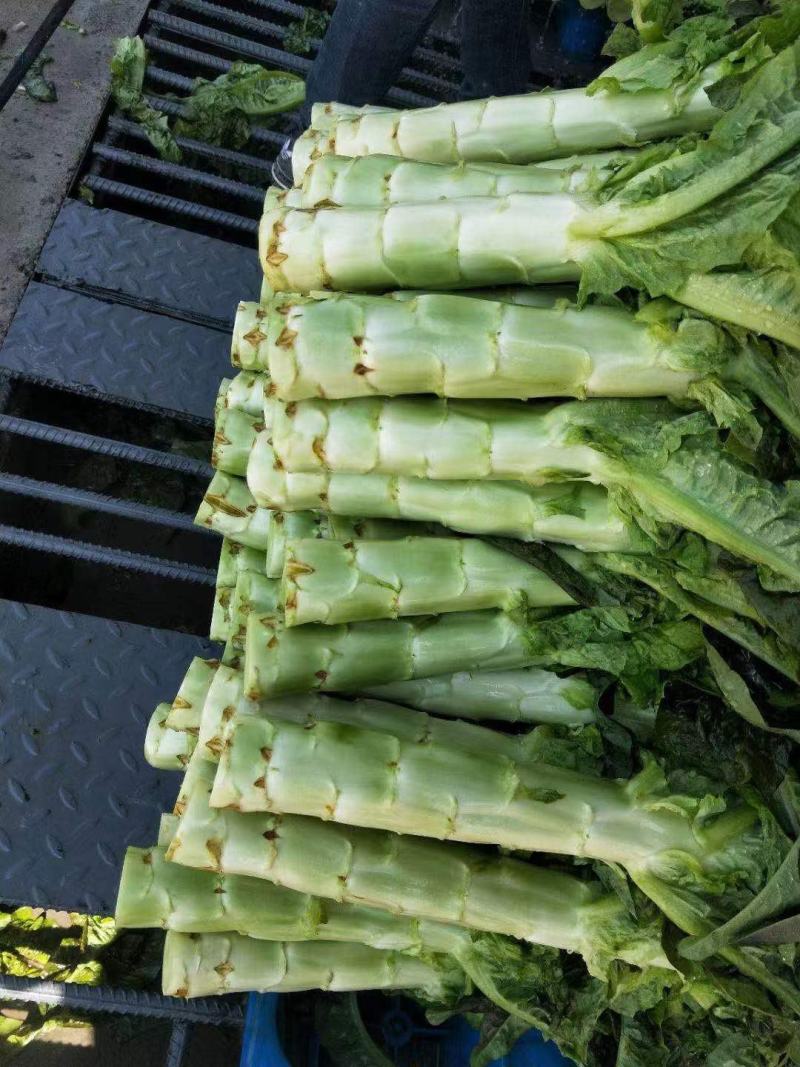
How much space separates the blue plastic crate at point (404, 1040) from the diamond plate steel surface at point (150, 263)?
350 cm

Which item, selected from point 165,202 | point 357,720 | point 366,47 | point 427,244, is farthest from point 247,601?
point 165,202

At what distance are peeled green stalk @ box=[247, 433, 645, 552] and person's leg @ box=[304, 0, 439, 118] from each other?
2372mm

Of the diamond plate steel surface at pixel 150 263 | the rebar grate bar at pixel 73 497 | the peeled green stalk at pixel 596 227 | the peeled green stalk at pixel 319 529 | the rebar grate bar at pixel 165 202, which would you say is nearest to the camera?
the peeled green stalk at pixel 596 227

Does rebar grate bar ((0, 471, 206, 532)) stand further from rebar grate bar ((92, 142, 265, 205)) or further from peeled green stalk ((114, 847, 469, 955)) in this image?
rebar grate bar ((92, 142, 265, 205))

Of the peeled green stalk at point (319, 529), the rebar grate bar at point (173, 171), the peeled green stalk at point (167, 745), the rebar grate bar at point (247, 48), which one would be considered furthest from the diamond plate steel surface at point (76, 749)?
the rebar grate bar at point (247, 48)

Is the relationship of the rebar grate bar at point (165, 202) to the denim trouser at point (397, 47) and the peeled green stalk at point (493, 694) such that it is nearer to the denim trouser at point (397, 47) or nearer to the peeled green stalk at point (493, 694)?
the denim trouser at point (397, 47)

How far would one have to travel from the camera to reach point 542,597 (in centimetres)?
302

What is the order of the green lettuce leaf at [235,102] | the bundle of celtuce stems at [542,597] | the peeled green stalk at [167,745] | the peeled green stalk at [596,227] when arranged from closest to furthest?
the peeled green stalk at [596,227]
the bundle of celtuce stems at [542,597]
the peeled green stalk at [167,745]
the green lettuce leaf at [235,102]

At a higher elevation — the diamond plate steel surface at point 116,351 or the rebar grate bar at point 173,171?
the rebar grate bar at point 173,171

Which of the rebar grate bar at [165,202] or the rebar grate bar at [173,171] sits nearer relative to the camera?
the rebar grate bar at [165,202]

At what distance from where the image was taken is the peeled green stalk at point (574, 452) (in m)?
2.45

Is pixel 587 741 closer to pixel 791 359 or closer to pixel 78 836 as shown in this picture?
pixel 791 359

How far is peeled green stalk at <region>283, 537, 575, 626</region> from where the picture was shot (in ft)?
9.59

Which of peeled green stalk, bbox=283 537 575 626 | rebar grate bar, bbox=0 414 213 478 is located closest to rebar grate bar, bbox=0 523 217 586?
rebar grate bar, bbox=0 414 213 478
